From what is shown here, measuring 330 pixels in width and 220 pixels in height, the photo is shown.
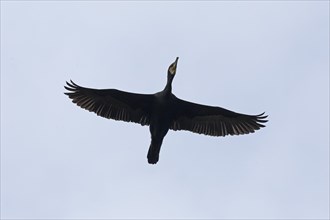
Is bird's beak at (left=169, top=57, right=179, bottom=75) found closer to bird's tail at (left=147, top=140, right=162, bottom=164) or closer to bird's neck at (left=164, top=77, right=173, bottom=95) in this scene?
bird's neck at (left=164, top=77, right=173, bottom=95)

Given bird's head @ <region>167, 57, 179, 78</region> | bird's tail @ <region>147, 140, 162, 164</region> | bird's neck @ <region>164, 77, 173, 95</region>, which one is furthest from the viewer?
bird's tail @ <region>147, 140, 162, 164</region>

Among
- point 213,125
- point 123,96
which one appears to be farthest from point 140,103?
point 213,125

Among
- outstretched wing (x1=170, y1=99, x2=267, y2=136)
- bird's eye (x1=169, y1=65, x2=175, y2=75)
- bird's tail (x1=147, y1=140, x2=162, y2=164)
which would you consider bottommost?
bird's tail (x1=147, y1=140, x2=162, y2=164)

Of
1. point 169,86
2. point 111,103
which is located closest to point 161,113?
point 169,86

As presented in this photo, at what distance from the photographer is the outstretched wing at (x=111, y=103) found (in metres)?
25.6

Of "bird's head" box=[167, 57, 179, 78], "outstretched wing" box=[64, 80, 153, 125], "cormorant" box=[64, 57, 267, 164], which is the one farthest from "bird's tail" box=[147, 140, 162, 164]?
"bird's head" box=[167, 57, 179, 78]

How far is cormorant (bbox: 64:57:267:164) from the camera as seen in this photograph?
24.9 meters

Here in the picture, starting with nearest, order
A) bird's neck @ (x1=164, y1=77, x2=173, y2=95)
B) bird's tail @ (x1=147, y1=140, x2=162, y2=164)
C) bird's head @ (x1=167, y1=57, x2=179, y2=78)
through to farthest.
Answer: bird's neck @ (x1=164, y1=77, x2=173, y2=95)
bird's head @ (x1=167, y1=57, x2=179, y2=78)
bird's tail @ (x1=147, y1=140, x2=162, y2=164)

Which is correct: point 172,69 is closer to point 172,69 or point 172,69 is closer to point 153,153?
point 172,69

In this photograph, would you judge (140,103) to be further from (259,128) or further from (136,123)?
(259,128)

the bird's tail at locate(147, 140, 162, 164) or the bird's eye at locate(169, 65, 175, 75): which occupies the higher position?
the bird's eye at locate(169, 65, 175, 75)

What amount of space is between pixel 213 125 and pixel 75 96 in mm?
4233

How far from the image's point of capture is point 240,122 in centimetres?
2666

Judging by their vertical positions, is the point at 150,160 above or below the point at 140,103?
below
